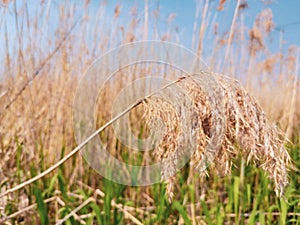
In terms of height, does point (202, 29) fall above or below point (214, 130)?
above

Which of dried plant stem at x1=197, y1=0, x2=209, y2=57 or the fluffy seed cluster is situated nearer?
the fluffy seed cluster

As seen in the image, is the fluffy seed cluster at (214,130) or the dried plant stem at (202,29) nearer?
the fluffy seed cluster at (214,130)

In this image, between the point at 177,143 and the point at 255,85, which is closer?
the point at 177,143

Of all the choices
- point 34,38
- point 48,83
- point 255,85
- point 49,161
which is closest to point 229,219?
point 49,161

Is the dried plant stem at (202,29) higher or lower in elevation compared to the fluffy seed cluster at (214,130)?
higher

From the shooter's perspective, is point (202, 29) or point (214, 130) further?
point (202, 29)

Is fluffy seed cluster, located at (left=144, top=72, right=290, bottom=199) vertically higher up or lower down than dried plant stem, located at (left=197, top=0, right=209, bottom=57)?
lower down

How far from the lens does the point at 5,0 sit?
5.98ft

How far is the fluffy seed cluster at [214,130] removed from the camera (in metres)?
0.79

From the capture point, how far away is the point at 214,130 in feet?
2.60

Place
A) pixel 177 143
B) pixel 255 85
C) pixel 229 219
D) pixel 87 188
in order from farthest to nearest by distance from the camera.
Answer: pixel 255 85 → pixel 87 188 → pixel 229 219 → pixel 177 143

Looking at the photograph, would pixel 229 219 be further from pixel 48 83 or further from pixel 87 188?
pixel 48 83

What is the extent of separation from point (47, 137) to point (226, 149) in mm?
1761

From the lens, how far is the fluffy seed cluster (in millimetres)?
790
